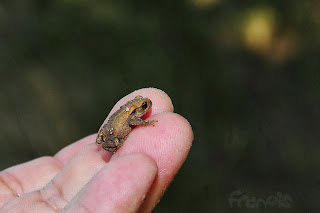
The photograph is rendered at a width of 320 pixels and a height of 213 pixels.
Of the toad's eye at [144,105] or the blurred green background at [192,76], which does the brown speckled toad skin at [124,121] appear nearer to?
the toad's eye at [144,105]

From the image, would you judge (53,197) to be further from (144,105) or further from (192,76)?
(192,76)

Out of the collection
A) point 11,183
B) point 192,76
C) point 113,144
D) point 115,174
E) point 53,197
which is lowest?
point 11,183

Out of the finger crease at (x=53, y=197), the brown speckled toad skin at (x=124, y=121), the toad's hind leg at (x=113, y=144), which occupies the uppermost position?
the brown speckled toad skin at (x=124, y=121)

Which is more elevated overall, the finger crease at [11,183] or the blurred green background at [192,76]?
the blurred green background at [192,76]

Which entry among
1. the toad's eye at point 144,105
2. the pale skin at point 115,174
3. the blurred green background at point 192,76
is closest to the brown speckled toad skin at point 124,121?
the toad's eye at point 144,105

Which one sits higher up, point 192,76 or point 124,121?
point 192,76

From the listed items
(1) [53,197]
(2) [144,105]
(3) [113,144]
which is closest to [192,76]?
(2) [144,105]

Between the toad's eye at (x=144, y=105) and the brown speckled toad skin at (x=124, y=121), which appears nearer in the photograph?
the brown speckled toad skin at (x=124, y=121)
